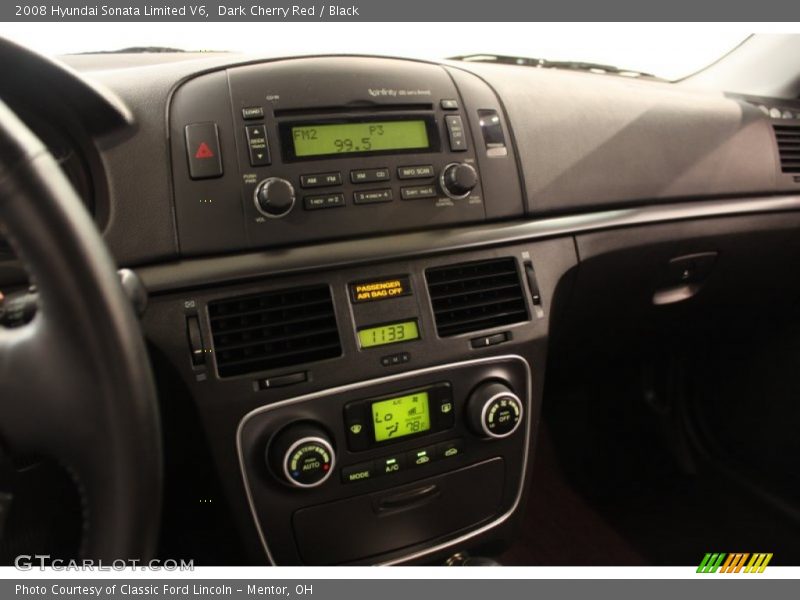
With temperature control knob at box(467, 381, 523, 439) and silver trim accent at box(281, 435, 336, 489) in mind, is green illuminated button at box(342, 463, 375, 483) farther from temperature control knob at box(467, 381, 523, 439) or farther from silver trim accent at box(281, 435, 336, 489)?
temperature control knob at box(467, 381, 523, 439)

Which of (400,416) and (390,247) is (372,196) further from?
(400,416)

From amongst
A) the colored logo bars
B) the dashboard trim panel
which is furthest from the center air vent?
the colored logo bars

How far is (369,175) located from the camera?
40.2 inches

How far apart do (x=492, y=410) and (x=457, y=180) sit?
40cm

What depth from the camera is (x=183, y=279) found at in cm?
93

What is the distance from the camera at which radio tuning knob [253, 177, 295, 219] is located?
95 cm

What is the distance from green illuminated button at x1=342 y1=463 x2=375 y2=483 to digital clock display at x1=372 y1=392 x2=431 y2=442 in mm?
53

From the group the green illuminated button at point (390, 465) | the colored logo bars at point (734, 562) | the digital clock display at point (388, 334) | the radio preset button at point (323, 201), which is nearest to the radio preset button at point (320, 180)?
the radio preset button at point (323, 201)

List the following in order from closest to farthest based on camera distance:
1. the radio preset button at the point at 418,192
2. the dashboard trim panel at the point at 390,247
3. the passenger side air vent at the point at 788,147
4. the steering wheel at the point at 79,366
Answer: the steering wheel at the point at 79,366, the dashboard trim panel at the point at 390,247, the radio preset button at the point at 418,192, the passenger side air vent at the point at 788,147

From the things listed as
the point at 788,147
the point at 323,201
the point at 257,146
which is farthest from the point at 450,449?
the point at 788,147

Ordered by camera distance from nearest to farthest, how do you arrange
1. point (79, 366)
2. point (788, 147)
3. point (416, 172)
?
point (79, 366) → point (416, 172) → point (788, 147)

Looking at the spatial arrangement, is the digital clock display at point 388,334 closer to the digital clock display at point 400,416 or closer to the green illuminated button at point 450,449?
the digital clock display at point 400,416

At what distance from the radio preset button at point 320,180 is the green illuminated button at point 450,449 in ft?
1.62

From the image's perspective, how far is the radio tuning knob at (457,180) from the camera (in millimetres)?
1054
